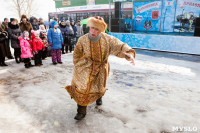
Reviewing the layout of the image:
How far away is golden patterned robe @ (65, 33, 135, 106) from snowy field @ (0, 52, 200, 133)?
0.51 metres

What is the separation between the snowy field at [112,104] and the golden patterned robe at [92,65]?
51 centimetres

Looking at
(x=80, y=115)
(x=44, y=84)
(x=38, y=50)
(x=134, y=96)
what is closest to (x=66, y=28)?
(x=38, y=50)

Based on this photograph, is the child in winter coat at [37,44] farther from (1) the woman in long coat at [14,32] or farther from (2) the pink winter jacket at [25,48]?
(1) the woman in long coat at [14,32]

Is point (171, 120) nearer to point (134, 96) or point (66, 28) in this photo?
point (134, 96)

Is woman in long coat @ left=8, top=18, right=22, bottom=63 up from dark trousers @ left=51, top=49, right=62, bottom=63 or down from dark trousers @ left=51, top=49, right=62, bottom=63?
up

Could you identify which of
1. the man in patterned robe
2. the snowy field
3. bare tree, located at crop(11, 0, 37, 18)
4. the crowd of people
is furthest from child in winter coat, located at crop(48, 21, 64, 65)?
bare tree, located at crop(11, 0, 37, 18)

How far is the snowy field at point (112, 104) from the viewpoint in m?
2.47

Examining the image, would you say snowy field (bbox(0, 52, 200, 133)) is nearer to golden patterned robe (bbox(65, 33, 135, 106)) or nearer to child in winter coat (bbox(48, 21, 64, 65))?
golden patterned robe (bbox(65, 33, 135, 106))

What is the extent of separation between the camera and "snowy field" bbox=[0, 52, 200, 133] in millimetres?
2471

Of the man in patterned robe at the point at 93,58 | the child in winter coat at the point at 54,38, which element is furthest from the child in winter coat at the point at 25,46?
the man in patterned robe at the point at 93,58

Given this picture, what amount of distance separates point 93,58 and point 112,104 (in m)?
1.22

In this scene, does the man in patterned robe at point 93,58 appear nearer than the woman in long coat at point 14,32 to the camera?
Yes

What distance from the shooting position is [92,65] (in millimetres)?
2475

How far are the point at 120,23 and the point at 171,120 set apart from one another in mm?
9252
